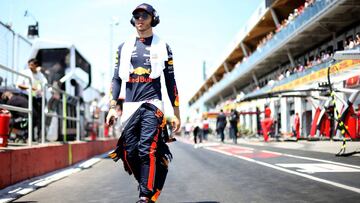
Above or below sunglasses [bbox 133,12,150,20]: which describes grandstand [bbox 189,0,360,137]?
above

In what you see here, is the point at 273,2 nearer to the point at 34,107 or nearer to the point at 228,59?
the point at 228,59

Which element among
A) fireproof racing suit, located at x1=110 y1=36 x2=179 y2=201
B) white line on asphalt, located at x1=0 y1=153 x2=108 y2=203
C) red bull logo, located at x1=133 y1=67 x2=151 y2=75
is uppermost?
red bull logo, located at x1=133 y1=67 x2=151 y2=75

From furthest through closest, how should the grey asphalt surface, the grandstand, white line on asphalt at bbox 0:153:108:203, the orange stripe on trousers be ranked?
the grandstand < white line on asphalt at bbox 0:153:108:203 < the grey asphalt surface < the orange stripe on trousers

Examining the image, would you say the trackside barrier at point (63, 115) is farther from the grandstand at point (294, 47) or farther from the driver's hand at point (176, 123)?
the grandstand at point (294, 47)

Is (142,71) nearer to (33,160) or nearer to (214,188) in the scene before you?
(214,188)

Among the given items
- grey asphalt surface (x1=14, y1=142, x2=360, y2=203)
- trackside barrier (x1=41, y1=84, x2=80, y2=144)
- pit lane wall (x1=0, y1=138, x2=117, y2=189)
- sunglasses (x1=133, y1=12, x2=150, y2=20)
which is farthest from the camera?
trackside barrier (x1=41, y1=84, x2=80, y2=144)

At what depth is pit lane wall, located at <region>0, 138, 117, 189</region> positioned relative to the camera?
627 centimetres

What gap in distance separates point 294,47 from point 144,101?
3007 centimetres

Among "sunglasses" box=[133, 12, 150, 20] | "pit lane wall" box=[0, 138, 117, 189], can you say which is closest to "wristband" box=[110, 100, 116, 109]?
"sunglasses" box=[133, 12, 150, 20]

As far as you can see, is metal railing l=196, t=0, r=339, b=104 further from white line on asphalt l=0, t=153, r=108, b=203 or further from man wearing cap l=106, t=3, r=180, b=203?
man wearing cap l=106, t=3, r=180, b=203

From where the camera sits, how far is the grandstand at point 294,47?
23.3 meters

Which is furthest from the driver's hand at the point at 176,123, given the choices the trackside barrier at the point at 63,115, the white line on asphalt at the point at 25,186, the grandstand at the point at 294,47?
the grandstand at the point at 294,47

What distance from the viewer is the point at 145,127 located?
4180mm

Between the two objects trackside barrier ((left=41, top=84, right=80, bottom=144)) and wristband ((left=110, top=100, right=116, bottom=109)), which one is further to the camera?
trackside barrier ((left=41, top=84, right=80, bottom=144))
